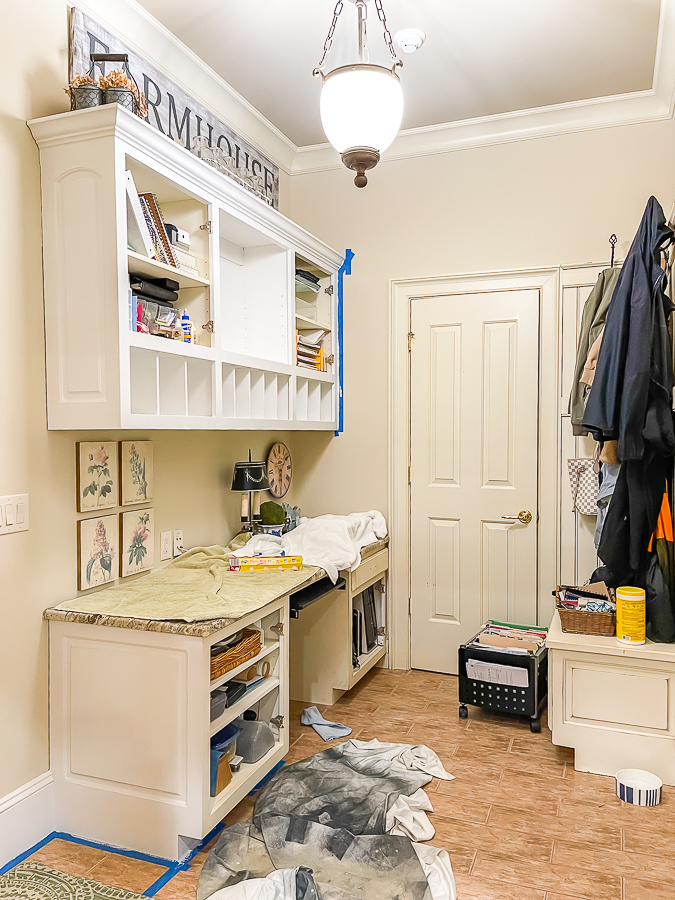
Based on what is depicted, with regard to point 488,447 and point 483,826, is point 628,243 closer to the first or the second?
point 488,447

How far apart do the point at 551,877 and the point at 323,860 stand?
69cm

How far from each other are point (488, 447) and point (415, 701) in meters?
1.37

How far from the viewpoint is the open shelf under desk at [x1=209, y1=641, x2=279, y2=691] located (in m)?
2.19

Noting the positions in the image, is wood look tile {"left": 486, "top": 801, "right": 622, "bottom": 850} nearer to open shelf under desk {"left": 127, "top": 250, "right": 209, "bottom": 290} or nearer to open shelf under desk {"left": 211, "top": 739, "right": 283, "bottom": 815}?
open shelf under desk {"left": 211, "top": 739, "right": 283, "bottom": 815}

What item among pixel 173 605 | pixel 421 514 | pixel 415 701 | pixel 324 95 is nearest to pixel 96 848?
pixel 173 605

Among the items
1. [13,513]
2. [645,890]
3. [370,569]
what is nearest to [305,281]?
[370,569]

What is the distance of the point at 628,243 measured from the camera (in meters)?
3.36

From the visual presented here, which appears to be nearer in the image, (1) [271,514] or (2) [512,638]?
(2) [512,638]

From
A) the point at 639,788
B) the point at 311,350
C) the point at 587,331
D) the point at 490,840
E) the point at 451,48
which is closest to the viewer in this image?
the point at 490,840

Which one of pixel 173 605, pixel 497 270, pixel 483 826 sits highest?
pixel 497 270

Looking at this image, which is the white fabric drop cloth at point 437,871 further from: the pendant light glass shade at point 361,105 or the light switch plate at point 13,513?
the pendant light glass shade at point 361,105

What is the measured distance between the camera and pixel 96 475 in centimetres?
245

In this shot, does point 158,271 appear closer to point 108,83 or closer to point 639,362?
point 108,83

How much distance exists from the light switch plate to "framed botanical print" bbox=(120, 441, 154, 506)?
445 millimetres
